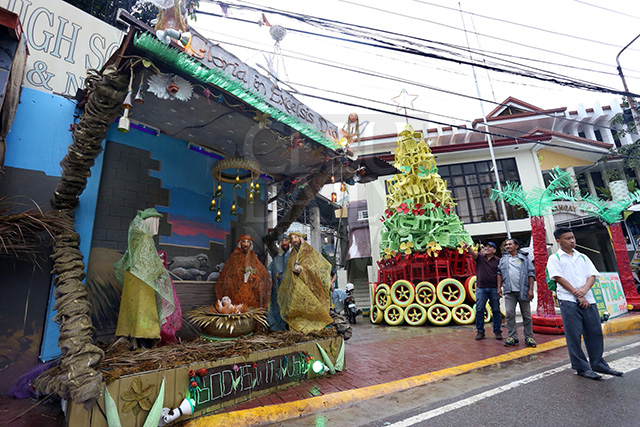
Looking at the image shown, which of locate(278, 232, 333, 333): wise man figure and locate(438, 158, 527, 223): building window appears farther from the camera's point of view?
locate(438, 158, 527, 223): building window

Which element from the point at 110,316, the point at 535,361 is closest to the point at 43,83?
the point at 110,316

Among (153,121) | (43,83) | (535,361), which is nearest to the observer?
(535,361)

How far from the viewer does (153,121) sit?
5.68 metres

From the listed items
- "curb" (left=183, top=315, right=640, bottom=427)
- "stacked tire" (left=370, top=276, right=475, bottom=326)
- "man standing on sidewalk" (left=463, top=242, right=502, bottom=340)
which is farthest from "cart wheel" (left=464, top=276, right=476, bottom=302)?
"curb" (left=183, top=315, right=640, bottom=427)

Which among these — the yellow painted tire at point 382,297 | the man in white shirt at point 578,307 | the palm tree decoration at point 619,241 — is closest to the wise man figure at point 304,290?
the man in white shirt at point 578,307

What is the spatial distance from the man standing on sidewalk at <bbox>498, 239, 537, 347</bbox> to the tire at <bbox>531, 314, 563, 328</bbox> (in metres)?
1.48

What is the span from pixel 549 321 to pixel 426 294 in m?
3.26

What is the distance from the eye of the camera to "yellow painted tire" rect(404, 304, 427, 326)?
9.56 m

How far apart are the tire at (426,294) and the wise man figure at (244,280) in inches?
214

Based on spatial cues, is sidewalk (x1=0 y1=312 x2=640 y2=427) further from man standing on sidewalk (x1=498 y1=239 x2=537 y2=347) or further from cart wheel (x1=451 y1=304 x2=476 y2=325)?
cart wheel (x1=451 y1=304 x2=476 y2=325)

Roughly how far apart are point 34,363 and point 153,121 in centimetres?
387

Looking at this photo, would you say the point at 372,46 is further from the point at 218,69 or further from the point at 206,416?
the point at 206,416

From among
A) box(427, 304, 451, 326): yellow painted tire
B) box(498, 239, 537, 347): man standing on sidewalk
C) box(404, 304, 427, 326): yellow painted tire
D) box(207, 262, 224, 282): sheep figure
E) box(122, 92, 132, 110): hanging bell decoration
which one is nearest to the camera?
box(122, 92, 132, 110): hanging bell decoration

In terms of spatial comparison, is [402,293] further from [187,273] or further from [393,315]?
[187,273]
